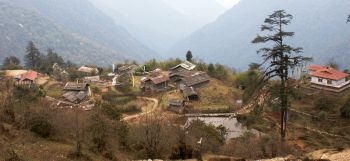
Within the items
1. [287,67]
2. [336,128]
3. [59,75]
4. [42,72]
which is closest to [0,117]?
[287,67]

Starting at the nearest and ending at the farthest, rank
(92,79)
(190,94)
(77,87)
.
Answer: (190,94)
(77,87)
(92,79)

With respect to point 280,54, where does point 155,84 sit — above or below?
below

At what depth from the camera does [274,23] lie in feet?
82.0

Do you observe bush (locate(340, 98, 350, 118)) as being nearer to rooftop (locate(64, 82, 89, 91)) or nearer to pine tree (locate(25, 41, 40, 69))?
rooftop (locate(64, 82, 89, 91))

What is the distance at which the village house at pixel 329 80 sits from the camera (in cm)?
5331

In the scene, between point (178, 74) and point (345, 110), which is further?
point (178, 74)

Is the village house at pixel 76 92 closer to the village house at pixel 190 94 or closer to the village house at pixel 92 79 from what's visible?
the village house at pixel 92 79

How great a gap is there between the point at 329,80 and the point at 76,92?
3682cm

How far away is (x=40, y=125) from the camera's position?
72.9 feet

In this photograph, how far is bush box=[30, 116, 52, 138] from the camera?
2222 cm

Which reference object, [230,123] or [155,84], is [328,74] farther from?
[155,84]

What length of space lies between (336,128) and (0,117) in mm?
34075

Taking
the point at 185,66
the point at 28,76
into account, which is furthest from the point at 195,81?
the point at 28,76

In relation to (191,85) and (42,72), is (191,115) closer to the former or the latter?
(191,85)
